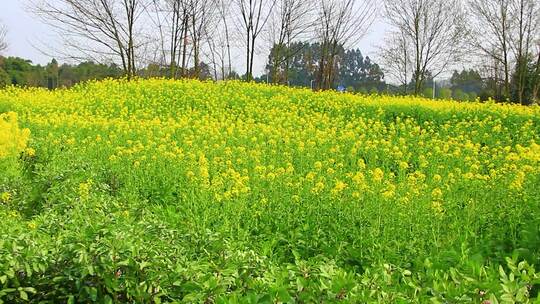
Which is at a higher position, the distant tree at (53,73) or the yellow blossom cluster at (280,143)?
the distant tree at (53,73)

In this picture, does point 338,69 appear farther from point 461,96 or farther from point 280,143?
point 280,143

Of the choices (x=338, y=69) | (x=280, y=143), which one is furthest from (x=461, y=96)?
(x=280, y=143)

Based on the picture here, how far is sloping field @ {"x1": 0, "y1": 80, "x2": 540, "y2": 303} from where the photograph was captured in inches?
85.4

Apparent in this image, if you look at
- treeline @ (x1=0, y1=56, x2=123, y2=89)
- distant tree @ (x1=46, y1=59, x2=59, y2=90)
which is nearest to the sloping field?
treeline @ (x1=0, y1=56, x2=123, y2=89)

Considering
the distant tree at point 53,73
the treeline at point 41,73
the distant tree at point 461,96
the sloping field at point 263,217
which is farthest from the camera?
the distant tree at point 53,73

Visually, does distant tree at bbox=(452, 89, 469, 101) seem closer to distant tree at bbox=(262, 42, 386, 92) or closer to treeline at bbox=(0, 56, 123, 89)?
distant tree at bbox=(262, 42, 386, 92)

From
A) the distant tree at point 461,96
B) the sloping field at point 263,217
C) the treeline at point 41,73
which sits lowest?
the sloping field at point 263,217

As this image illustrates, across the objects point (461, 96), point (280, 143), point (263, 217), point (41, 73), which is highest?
point (41, 73)

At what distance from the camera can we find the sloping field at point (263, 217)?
217 centimetres

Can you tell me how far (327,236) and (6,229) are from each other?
2.11 meters

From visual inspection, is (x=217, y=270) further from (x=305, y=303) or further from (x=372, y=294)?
(x=372, y=294)

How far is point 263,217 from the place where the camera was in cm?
421

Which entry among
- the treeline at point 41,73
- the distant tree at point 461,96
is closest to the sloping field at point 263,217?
the distant tree at point 461,96

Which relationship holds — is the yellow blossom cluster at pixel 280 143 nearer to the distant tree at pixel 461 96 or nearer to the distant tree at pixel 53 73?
the distant tree at pixel 461 96
